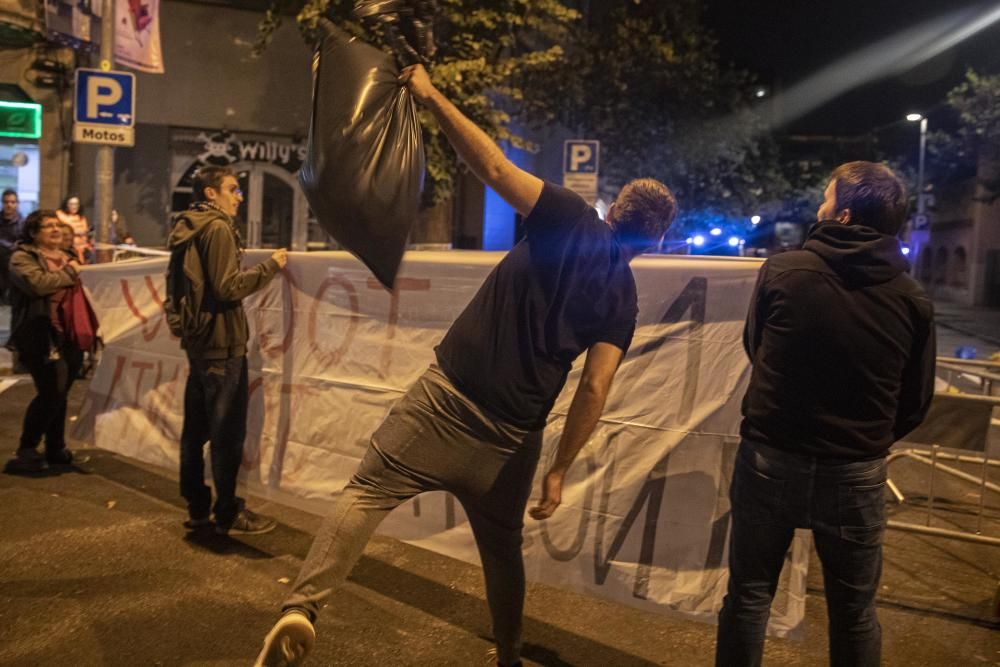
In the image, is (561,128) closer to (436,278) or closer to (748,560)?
(436,278)

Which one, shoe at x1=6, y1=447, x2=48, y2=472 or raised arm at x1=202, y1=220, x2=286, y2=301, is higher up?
raised arm at x1=202, y1=220, x2=286, y2=301

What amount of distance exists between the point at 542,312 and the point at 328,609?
1871mm

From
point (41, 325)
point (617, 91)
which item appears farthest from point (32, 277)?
point (617, 91)

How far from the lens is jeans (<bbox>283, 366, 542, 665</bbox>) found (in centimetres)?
266

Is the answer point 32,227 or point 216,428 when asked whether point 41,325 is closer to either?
point 32,227

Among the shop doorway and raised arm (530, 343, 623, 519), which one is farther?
the shop doorway

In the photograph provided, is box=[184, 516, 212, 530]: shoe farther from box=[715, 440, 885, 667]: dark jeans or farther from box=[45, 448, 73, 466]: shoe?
box=[715, 440, 885, 667]: dark jeans

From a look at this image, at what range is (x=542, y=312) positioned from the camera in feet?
8.94

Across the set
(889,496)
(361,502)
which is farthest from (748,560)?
(889,496)

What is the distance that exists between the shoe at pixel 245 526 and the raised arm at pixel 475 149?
278 centimetres

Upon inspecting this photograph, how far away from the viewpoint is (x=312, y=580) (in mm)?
2621

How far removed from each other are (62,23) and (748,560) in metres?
15.5

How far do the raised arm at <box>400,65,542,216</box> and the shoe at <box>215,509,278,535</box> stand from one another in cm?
278

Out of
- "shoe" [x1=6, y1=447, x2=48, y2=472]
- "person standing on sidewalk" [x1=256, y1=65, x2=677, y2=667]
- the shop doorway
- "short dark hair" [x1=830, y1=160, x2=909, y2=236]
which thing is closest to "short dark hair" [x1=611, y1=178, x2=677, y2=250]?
"person standing on sidewalk" [x1=256, y1=65, x2=677, y2=667]
